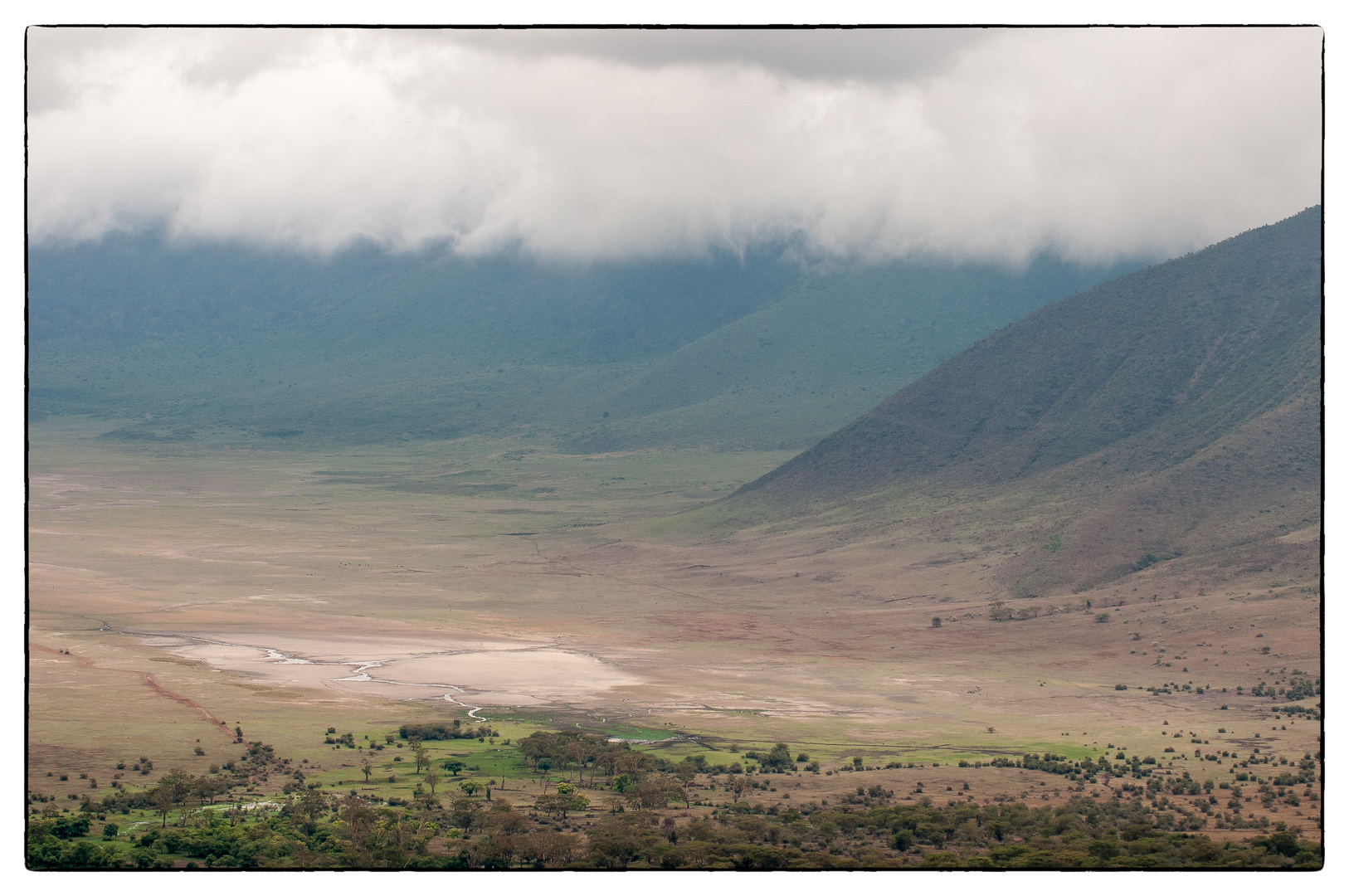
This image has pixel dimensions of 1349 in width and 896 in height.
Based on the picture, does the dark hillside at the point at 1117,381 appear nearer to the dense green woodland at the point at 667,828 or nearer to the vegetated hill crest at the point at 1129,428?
the vegetated hill crest at the point at 1129,428

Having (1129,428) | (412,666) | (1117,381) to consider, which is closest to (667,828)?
(412,666)

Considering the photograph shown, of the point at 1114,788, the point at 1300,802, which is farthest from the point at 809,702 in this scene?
the point at 1300,802

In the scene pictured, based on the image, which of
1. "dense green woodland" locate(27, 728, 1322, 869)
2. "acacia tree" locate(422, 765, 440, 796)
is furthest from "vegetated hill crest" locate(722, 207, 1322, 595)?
"acacia tree" locate(422, 765, 440, 796)

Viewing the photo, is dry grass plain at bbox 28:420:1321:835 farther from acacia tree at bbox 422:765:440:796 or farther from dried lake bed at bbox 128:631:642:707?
acacia tree at bbox 422:765:440:796

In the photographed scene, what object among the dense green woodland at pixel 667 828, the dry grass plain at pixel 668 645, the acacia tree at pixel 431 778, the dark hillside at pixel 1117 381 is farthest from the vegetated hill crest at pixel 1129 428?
the acacia tree at pixel 431 778

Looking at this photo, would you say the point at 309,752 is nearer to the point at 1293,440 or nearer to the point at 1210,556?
the point at 1210,556

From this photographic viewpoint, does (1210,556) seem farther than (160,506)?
No
